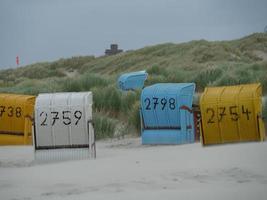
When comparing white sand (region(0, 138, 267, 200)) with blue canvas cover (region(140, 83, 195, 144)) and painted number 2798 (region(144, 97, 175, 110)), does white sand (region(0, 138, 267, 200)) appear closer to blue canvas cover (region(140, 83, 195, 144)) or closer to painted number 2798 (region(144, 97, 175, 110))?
blue canvas cover (region(140, 83, 195, 144))

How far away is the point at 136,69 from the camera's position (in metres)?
45.6

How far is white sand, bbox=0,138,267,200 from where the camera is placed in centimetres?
630

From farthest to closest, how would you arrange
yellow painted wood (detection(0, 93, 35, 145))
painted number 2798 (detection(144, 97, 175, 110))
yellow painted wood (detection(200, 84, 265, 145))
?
yellow painted wood (detection(0, 93, 35, 145)), painted number 2798 (detection(144, 97, 175, 110)), yellow painted wood (detection(200, 84, 265, 145))

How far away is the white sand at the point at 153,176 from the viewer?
6.30 metres

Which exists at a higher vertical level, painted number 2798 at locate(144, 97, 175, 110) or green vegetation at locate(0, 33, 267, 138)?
green vegetation at locate(0, 33, 267, 138)

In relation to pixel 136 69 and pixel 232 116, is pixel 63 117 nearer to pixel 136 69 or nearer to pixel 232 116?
pixel 232 116

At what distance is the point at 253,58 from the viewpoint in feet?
153

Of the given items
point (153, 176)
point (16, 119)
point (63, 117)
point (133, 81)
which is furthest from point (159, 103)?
point (133, 81)

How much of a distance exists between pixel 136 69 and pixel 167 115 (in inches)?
1345

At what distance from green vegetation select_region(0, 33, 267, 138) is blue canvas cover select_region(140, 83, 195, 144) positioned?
2.16m

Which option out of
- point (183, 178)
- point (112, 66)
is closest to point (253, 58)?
point (112, 66)

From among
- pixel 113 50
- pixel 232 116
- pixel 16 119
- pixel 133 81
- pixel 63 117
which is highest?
pixel 113 50

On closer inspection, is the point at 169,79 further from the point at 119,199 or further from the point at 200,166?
the point at 119,199

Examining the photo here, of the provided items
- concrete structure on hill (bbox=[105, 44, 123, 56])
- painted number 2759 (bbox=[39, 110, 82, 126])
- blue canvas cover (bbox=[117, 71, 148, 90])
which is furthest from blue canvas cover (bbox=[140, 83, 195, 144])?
concrete structure on hill (bbox=[105, 44, 123, 56])
